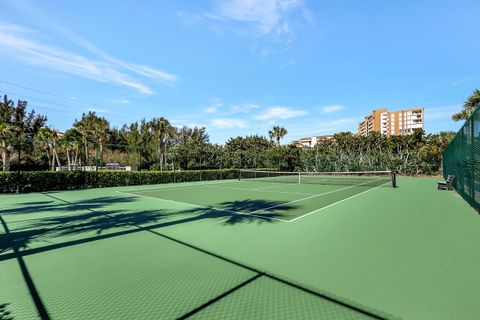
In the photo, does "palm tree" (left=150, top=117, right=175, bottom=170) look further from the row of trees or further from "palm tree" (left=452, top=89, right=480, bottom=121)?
"palm tree" (left=452, top=89, right=480, bottom=121)

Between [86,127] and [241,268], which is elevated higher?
[86,127]

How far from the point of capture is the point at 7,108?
35188mm

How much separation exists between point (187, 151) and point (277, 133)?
138ft

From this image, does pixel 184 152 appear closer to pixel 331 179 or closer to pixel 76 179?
pixel 76 179

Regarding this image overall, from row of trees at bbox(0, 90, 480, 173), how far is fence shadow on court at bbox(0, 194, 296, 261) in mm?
14935

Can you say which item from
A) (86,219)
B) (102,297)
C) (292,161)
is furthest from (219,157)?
(102,297)

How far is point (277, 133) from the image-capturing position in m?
68.1

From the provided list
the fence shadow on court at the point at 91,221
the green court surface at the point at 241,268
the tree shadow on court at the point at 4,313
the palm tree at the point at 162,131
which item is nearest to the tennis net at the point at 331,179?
the fence shadow on court at the point at 91,221

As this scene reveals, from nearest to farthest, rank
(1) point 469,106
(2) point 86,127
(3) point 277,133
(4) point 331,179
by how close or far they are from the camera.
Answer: (1) point 469,106
(4) point 331,179
(2) point 86,127
(3) point 277,133

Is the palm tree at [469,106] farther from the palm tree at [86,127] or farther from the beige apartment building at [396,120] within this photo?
the beige apartment building at [396,120]

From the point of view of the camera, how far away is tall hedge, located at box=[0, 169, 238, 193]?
15.0 metres

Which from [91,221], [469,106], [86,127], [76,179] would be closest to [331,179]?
[469,106]

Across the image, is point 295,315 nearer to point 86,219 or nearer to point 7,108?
point 86,219

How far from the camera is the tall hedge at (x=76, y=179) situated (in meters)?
15.0
